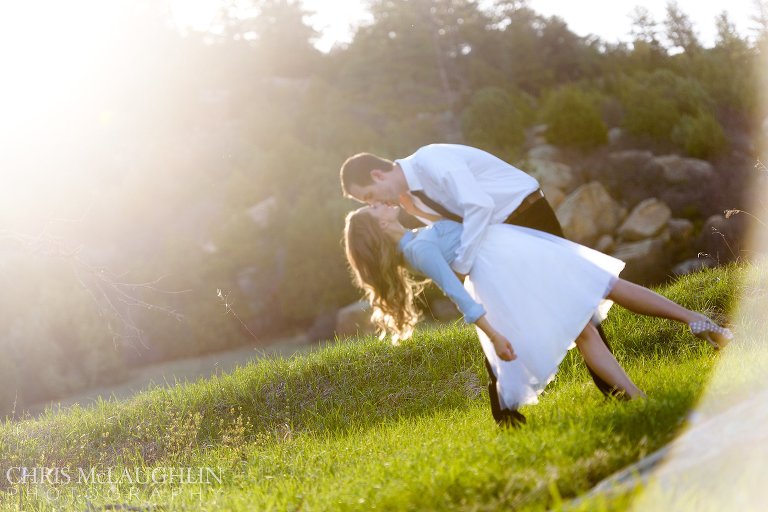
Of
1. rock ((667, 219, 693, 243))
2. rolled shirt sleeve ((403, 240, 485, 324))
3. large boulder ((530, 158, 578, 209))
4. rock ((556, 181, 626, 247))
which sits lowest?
rock ((667, 219, 693, 243))

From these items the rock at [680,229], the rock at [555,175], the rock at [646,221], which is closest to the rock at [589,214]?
the rock at [646,221]

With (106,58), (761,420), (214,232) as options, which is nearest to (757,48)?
(214,232)

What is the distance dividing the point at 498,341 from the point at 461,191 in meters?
0.75

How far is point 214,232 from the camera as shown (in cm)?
2030

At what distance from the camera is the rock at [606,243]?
19163 mm

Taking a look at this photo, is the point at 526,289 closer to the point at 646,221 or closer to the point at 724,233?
the point at 724,233

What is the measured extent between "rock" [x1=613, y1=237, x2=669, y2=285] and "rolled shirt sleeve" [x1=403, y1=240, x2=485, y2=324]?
44.6 feet

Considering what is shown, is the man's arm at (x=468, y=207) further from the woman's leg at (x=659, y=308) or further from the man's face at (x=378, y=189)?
the woman's leg at (x=659, y=308)

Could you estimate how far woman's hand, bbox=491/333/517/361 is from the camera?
4000mm

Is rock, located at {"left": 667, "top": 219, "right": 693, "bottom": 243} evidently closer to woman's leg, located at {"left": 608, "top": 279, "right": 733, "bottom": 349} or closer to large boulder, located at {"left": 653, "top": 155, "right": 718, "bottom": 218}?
large boulder, located at {"left": 653, "top": 155, "right": 718, "bottom": 218}

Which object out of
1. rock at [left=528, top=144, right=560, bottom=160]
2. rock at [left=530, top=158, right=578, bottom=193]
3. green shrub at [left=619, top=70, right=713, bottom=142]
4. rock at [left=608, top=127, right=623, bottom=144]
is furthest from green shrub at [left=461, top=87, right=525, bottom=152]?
green shrub at [left=619, top=70, right=713, bottom=142]

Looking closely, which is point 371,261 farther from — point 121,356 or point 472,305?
point 121,356

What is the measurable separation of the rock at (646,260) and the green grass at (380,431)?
30.7 feet

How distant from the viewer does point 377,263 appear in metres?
4.33
